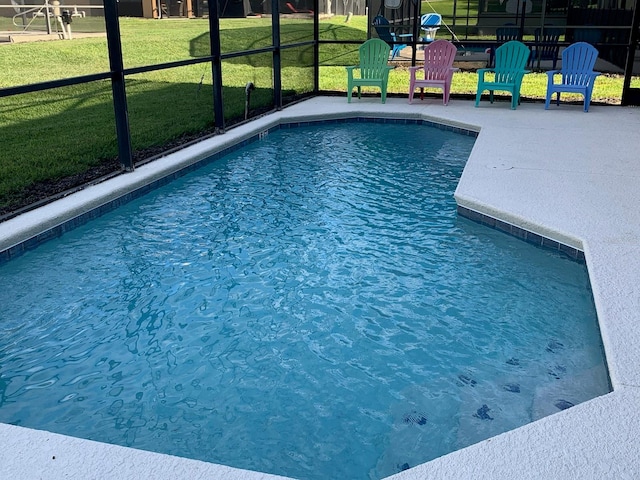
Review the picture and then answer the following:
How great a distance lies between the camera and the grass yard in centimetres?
670

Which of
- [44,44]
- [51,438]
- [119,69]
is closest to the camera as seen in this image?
[51,438]

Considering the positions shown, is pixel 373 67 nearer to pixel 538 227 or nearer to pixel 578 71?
pixel 578 71

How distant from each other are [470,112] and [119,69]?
522cm

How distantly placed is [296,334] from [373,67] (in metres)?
7.40

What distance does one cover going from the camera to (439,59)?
9.45 meters

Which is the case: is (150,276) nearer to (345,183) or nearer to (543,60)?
(345,183)

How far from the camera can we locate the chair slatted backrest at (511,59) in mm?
8977

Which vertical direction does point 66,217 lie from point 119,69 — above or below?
below

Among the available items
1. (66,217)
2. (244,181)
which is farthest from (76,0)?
(66,217)

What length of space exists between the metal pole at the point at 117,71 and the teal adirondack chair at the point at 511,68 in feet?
17.6

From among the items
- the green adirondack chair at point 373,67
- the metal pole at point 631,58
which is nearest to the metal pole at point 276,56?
the green adirondack chair at point 373,67

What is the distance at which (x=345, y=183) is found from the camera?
5.96 m

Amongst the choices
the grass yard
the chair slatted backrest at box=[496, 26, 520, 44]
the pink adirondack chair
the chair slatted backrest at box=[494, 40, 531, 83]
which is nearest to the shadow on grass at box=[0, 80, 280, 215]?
the grass yard

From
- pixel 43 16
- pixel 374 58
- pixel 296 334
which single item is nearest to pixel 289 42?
pixel 374 58
